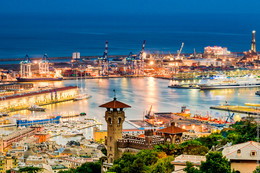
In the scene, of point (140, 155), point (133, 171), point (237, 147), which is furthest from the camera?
point (140, 155)

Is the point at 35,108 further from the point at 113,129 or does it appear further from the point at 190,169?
the point at 190,169

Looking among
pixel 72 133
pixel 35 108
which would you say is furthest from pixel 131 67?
pixel 72 133

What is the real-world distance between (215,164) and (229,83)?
2846cm

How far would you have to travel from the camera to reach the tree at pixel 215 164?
19.0 ft

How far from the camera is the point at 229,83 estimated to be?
111ft

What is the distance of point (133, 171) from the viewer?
714cm

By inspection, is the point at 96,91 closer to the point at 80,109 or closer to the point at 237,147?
the point at 80,109

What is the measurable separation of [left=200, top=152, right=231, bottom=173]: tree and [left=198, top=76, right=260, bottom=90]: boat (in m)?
26.4

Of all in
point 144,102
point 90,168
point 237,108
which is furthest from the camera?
point 144,102

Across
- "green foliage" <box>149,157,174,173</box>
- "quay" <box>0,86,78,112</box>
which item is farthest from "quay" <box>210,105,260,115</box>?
"green foliage" <box>149,157,174,173</box>

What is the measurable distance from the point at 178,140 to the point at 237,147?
2.53 m

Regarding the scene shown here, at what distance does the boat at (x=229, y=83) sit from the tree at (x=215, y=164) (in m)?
26.4

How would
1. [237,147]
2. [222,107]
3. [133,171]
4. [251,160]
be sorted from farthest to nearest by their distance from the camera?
1. [222,107]
2. [133,171]
3. [237,147]
4. [251,160]

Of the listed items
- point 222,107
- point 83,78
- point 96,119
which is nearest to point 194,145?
point 96,119
